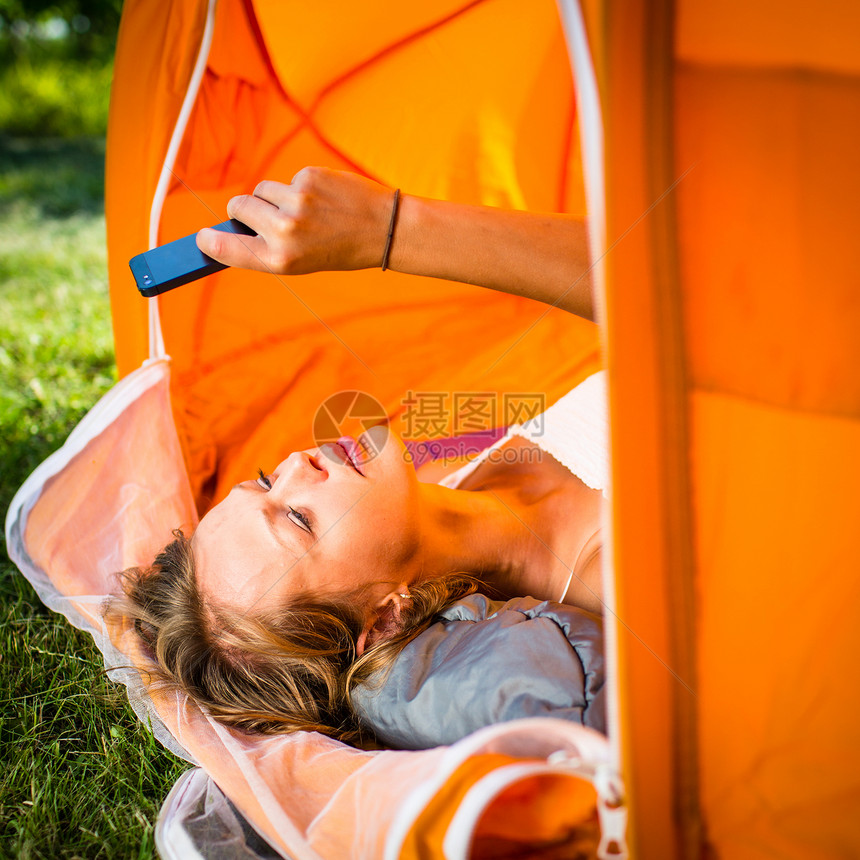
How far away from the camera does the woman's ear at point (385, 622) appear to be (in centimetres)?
120

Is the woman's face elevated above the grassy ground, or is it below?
above

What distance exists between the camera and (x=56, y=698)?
1245 millimetres

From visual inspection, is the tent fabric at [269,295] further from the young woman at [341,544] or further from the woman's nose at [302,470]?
the woman's nose at [302,470]

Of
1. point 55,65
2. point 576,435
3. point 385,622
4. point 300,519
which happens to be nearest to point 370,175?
point 576,435

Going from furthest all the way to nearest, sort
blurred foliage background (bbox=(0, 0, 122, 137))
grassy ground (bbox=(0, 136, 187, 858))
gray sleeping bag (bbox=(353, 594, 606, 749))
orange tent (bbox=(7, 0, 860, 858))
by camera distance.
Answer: blurred foliage background (bbox=(0, 0, 122, 137))
grassy ground (bbox=(0, 136, 187, 858))
gray sleeping bag (bbox=(353, 594, 606, 749))
orange tent (bbox=(7, 0, 860, 858))

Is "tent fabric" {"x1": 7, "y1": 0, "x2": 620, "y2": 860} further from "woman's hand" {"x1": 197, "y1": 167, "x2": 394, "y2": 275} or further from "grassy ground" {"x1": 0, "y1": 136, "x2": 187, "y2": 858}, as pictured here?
"woman's hand" {"x1": 197, "y1": 167, "x2": 394, "y2": 275}

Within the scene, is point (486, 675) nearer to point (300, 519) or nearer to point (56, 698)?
point (300, 519)

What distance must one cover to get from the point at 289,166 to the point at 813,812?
1570 mm

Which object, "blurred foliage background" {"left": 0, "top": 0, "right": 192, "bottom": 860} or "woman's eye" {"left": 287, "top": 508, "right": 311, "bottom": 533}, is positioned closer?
"blurred foliage background" {"left": 0, "top": 0, "right": 192, "bottom": 860}

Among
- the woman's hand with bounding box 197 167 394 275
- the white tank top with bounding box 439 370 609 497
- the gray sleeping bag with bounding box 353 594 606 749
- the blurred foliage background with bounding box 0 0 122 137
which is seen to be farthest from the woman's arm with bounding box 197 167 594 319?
the blurred foliage background with bounding box 0 0 122 137

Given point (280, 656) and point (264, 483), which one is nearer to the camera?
point (280, 656)

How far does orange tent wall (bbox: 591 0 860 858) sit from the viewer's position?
666 mm

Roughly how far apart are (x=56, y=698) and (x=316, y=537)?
20.9 inches

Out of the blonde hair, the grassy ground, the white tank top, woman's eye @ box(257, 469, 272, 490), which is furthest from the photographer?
the white tank top
